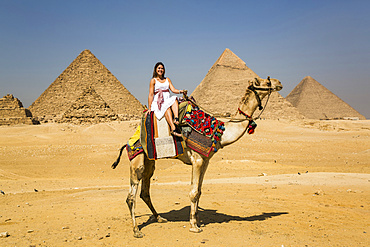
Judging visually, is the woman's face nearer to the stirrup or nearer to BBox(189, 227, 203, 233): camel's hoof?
the stirrup

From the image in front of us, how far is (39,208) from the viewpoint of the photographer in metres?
6.46

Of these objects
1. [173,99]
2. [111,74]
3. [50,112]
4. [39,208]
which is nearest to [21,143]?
[39,208]

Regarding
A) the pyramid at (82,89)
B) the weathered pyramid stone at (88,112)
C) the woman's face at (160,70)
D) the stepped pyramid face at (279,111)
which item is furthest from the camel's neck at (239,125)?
the pyramid at (82,89)

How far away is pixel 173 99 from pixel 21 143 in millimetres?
23508

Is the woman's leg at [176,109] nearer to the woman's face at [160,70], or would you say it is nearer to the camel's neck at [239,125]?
the woman's face at [160,70]

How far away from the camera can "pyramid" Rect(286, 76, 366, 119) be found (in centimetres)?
11156

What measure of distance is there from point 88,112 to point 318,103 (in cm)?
9084

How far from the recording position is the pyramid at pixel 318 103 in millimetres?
111562

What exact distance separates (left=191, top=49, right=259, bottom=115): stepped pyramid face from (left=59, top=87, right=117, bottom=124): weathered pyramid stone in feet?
193

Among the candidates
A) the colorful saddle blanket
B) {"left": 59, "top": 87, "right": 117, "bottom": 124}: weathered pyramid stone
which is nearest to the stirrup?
the colorful saddle blanket

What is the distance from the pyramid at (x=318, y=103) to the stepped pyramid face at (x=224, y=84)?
18.6 metres

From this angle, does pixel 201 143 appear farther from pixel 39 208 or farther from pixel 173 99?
pixel 39 208

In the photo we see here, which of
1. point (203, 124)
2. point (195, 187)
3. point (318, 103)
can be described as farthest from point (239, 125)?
point (318, 103)

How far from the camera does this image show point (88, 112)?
4566 centimetres
